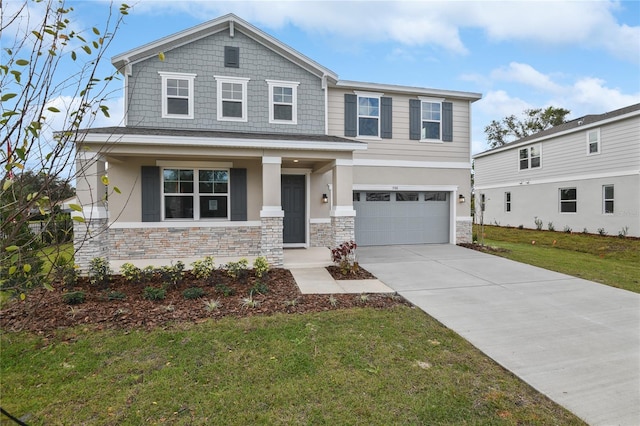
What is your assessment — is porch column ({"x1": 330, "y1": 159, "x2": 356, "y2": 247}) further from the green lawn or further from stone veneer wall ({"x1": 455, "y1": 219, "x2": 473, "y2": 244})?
stone veneer wall ({"x1": 455, "y1": 219, "x2": 473, "y2": 244})

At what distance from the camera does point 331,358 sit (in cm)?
379

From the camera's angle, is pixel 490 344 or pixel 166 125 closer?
pixel 490 344

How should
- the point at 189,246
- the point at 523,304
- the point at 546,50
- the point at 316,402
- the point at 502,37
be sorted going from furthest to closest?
1. the point at 546,50
2. the point at 502,37
3. the point at 189,246
4. the point at 523,304
5. the point at 316,402

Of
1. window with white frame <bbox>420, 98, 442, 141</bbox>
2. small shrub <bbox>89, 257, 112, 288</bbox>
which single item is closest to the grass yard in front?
small shrub <bbox>89, 257, 112, 288</bbox>

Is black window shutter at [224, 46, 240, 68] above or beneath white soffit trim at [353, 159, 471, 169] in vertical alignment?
above

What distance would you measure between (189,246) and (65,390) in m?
6.78

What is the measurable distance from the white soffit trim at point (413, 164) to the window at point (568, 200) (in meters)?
8.54

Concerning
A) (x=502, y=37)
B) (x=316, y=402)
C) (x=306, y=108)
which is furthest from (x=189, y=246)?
(x=502, y=37)

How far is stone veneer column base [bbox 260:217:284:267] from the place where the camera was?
28.0ft

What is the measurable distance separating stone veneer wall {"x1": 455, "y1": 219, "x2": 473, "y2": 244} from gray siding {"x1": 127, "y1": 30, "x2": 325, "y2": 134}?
6.52 meters

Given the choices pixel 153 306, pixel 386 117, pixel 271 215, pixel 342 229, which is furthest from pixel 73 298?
pixel 386 117

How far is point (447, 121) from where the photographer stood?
12539 millimetres

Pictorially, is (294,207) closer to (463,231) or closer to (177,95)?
(177,95)

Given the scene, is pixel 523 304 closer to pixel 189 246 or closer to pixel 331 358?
pixel 331 358
